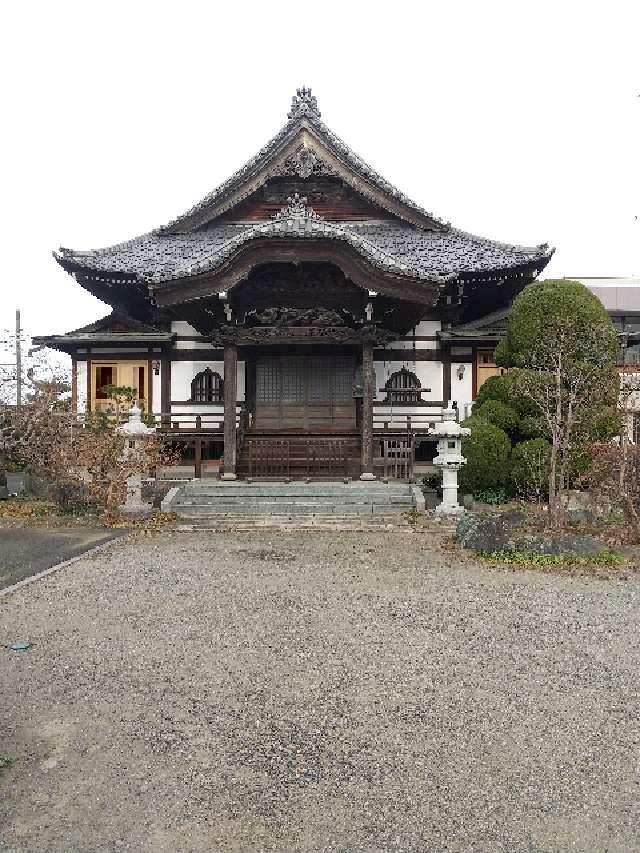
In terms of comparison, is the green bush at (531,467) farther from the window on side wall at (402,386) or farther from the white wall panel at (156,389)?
the white wall panel at (156,389)

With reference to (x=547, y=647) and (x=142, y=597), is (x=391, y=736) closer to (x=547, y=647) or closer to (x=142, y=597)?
(x=547, y=647)

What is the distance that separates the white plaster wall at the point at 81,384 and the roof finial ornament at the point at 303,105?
10.1 meters

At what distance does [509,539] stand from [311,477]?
6347 millimetres

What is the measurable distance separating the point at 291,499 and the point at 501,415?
4.85 meters

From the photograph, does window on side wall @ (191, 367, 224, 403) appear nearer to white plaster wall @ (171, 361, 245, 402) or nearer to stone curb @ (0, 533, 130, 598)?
white plaster wall @ (171, 361, 245, 402)

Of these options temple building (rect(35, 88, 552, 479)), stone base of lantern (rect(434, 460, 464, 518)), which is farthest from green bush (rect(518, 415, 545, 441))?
temple building (rect(35, 88, 552, 479))

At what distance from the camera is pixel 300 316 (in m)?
14.2

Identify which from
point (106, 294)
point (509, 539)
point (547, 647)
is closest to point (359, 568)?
point (509, 539)

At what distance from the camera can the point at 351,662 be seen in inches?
183

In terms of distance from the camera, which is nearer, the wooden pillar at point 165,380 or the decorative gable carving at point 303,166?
the wooden pillar at point 165,380

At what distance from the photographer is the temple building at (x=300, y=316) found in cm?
1313

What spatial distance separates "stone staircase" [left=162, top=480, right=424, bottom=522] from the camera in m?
11.8

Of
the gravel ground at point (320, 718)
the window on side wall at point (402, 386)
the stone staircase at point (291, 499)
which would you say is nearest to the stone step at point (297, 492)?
the stone staircase at point (291, 499)

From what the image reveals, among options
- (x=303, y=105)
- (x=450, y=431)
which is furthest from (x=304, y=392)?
(x=303, y=105)
